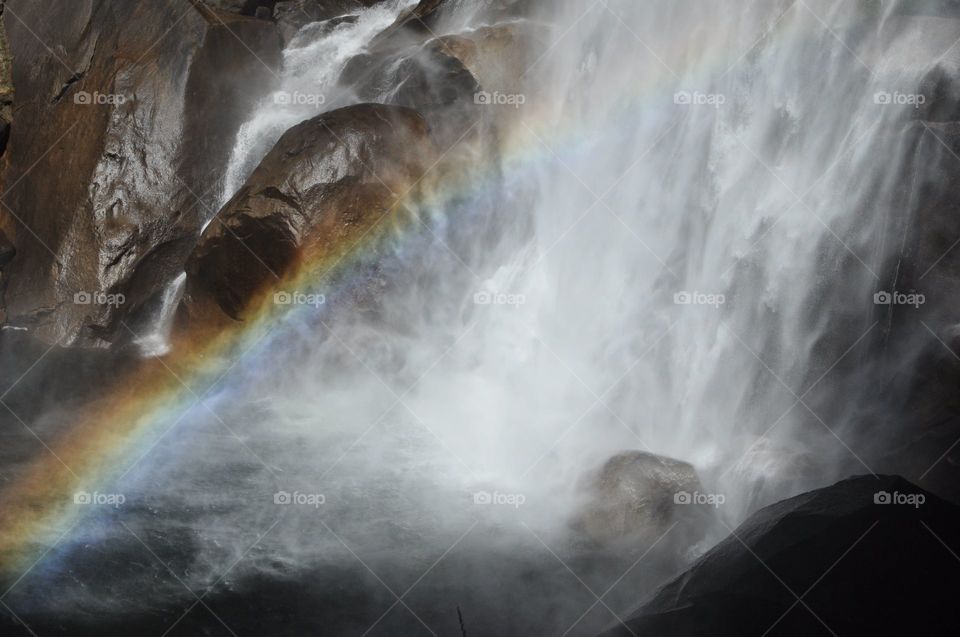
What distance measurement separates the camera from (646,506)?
9734 millimetres

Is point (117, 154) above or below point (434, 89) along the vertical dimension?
below

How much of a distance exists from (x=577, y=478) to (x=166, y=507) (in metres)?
4.70

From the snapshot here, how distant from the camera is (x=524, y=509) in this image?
34.6 feet

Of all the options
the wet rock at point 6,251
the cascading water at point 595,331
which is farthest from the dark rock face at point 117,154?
the cascading water at point 595,331

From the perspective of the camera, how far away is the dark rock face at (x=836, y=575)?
6508mm

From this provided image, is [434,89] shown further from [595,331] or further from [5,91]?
[5,91]

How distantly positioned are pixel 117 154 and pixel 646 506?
34.6 ft

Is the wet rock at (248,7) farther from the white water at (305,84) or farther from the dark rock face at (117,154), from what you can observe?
the dark rock face at (117,154)

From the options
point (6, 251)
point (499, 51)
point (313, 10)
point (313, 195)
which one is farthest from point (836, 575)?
point (313, 10)

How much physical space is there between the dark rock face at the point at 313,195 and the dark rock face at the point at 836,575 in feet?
24.5

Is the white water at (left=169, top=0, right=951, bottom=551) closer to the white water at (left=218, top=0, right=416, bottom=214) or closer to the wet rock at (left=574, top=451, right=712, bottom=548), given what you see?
the wet rock at (left=574, top=451, right=712, bottom=548)

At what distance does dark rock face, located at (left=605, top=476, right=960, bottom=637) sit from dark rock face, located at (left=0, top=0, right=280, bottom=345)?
10.7 metres

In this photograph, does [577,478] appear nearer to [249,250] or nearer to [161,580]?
[161,580]

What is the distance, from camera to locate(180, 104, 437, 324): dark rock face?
43.2 feet
